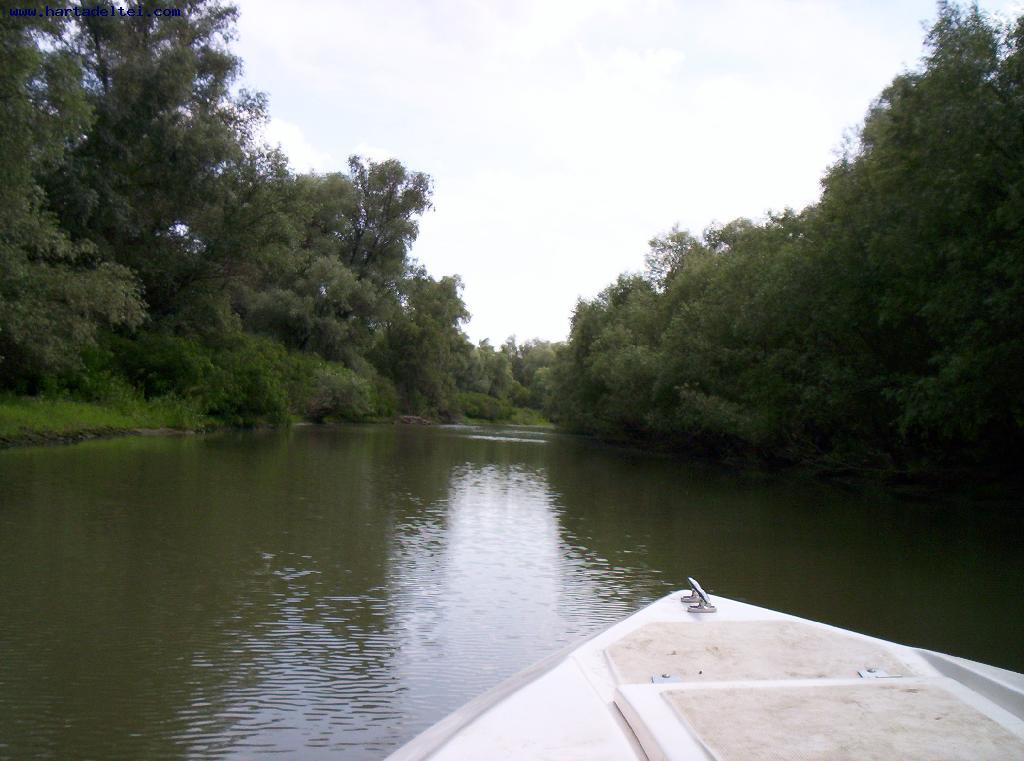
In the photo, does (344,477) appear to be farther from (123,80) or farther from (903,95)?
(123,80)

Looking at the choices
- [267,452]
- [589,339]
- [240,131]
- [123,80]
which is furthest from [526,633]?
[589,339]

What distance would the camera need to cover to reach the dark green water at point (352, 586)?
15.0 ft

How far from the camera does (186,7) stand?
28.0 m

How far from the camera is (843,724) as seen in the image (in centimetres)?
261

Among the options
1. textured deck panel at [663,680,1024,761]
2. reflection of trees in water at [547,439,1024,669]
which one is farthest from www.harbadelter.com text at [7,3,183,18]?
textured deck panel at [663,680,1024,761]

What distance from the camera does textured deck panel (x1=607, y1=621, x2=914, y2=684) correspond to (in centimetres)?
323

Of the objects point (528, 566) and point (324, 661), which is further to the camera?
point (528, 566)

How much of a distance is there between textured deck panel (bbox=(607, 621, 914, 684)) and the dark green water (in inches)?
57.9

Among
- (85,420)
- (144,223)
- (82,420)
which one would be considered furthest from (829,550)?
(144,223)

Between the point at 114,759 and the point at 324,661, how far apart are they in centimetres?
165

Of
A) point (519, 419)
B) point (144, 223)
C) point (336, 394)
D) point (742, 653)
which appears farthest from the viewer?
point (519, 419)

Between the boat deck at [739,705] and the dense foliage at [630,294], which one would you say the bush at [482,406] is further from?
the boat deck at [739,705]

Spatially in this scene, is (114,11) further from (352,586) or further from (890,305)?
(352,586)

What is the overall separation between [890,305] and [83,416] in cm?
1972
